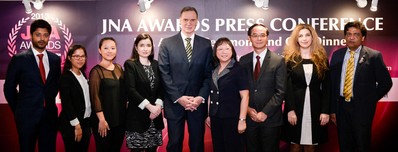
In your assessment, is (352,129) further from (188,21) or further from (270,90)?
(188,21)

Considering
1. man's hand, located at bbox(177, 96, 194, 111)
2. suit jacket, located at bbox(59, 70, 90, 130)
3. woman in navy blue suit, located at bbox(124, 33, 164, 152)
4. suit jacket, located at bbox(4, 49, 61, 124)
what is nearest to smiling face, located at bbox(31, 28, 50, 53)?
suit jacket, located at bbox(4, 49, 61, 124)

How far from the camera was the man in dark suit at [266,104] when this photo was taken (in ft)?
13.2

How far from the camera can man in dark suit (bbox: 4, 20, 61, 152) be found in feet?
14.2

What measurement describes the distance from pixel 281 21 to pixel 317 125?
175cm

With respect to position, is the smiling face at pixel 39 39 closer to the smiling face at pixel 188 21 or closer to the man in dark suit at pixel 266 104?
the smiling face at pixel 188 21

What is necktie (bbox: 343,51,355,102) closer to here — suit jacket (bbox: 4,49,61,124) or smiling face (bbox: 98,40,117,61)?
smiling face (bbox: 98,40,117,61)

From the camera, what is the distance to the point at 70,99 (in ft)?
13.3

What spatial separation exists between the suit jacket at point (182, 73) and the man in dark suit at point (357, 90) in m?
1.61

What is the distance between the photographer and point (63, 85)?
407 centimetres

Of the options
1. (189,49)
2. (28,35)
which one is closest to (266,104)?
(189,49)

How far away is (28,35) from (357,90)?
4486 millimetres

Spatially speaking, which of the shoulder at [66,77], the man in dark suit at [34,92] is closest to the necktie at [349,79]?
the shoulder at [66,77]

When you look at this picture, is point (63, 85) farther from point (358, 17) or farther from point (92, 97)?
point (358, 17)

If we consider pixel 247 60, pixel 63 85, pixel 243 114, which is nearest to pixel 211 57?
pixel 247 60
